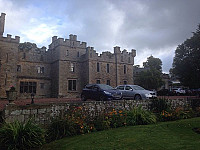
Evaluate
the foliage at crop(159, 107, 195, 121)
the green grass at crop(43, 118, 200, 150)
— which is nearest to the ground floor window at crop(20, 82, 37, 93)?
the green grass at crop(43, 118, 200, 150)

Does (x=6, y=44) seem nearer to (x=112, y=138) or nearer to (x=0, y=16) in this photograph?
(x=0, y=16)

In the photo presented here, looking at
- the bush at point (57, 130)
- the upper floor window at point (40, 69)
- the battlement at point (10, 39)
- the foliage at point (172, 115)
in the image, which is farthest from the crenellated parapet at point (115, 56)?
the bush at point (57, 130)

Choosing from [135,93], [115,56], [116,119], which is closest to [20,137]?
[116,119]

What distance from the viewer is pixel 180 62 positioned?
84.6ft

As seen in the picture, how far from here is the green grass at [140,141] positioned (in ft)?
20.5

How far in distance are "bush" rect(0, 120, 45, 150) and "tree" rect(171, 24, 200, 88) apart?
23383mm

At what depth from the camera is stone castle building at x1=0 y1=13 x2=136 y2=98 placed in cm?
2665

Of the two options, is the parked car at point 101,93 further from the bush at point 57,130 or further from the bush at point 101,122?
the bush at point 57,130

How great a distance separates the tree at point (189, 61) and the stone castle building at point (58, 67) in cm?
A: 1148

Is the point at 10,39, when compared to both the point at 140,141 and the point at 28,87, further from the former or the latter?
the point at 140,141

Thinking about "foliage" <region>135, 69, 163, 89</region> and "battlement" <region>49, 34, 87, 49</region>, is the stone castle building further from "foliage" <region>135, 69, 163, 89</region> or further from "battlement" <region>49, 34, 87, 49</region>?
"foliage" <region>135, 69, 163, 89</region>

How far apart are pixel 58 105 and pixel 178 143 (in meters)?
6.30

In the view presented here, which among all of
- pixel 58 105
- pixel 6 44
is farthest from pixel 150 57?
pixel 58 105

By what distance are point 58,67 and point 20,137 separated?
919 inches
